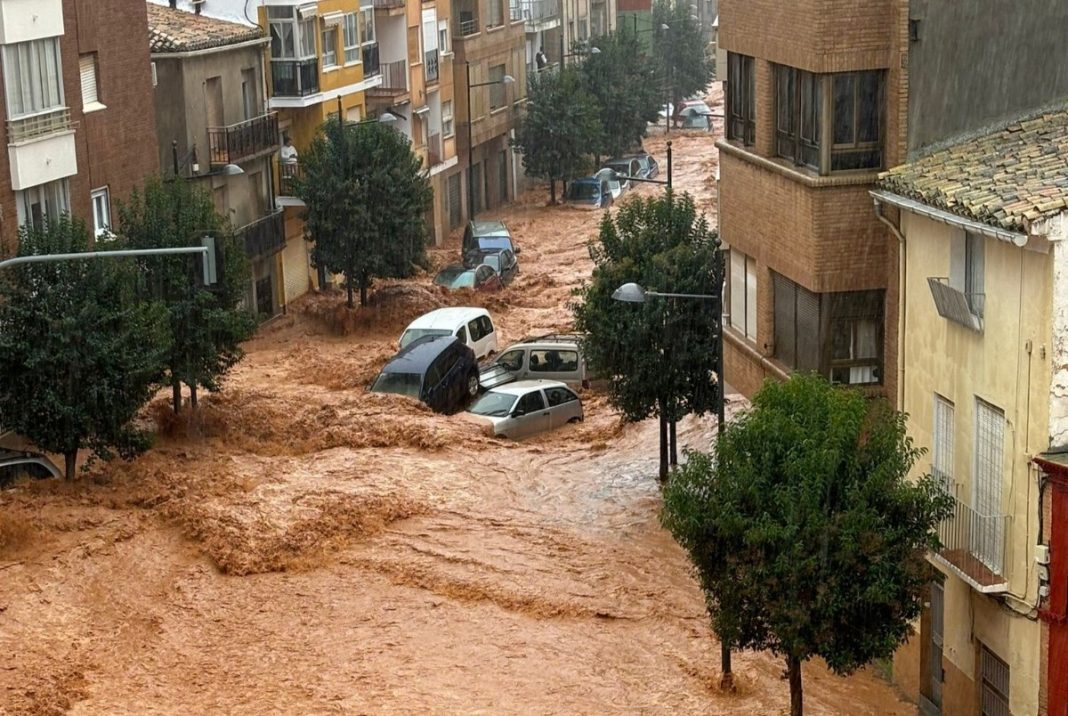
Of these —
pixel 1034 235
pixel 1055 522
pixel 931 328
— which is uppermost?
pixel 1034 235

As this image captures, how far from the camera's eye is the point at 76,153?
115 ft

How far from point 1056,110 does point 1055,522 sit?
6203mm

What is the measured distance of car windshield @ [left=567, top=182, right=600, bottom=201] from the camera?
2677 inches

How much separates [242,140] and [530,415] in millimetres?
14033

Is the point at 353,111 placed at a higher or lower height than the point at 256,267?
higher

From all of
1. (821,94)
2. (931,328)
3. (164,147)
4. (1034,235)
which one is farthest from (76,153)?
(1034,235)

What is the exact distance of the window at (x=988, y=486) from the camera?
18812 millimetres

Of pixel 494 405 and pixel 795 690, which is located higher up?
pixel 795 690

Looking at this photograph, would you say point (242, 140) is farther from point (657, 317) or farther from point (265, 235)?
Answer: point (657, 317)

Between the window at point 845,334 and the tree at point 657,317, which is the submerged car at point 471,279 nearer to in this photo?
the tree at point 657,317

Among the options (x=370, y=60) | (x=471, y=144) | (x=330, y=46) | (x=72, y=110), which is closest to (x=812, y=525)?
(x=72, y=110)

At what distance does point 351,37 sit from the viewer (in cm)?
5116

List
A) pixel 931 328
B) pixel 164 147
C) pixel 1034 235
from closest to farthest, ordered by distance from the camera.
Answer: pixel 1034 235 → pixel 931 328 → pixel 164 147

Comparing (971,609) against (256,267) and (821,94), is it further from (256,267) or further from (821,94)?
(256,267)
